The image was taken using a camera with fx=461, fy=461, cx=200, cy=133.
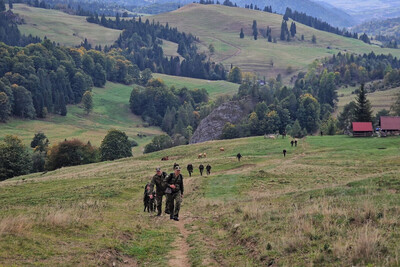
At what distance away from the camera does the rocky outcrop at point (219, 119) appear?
160 metres

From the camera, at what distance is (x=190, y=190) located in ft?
134

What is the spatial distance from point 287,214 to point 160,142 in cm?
12348

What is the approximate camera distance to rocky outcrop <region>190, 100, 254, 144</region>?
160 meters

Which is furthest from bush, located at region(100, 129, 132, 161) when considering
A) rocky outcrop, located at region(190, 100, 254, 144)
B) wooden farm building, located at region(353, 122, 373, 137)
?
rocky outcrop, located at region(190, 100, 254, 144)

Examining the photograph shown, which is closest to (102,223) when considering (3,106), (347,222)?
(347,222)

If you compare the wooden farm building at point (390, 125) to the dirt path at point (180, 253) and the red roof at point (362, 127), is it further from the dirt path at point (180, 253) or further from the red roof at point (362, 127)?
the dirt path at point (180, 253)

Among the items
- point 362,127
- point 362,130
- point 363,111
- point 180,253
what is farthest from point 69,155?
point 180,253

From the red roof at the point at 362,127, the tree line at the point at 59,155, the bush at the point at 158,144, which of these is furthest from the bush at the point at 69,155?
the red roof at the point at 362,127

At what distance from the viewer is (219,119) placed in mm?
166750

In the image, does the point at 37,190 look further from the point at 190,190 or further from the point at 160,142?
Answer: the point at 160,142

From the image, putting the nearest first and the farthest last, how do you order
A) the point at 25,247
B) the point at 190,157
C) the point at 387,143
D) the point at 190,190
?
the point at 25,247 < the point at 190,190 < the point at 387,143 < the point at 190,157

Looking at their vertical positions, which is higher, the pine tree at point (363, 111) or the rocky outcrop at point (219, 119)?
the pine tree at point (363, 111)

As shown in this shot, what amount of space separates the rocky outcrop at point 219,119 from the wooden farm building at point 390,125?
76.9 meters

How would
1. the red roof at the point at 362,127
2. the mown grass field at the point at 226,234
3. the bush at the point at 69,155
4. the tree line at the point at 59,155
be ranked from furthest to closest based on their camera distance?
the bush at the point at 69,155 → the red roof at the point at 362,127 → the tree line at the point at 59,155 → the mown grass field at the point at 226,234
